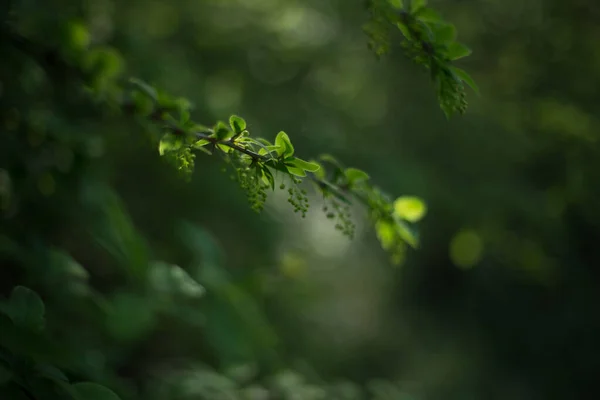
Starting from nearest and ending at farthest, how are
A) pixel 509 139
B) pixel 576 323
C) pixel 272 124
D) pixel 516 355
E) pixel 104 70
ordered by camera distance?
pixel 104 70 < pixel 272 124 < pixel 509 139 < pixel 576 323 < pixel 516 355

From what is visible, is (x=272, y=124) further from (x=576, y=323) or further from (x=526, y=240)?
(x=576, y=323)

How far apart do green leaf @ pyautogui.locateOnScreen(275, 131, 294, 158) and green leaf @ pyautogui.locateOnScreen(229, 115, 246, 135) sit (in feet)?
0.20

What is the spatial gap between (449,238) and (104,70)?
2.92m

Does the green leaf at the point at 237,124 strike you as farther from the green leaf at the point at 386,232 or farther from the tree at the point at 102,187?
the green leaf at the point at 386,232

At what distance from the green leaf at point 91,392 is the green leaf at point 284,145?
0.50 meters

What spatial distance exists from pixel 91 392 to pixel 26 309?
0.21m

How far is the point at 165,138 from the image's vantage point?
3.41 ft

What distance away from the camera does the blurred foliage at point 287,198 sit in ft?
4.50

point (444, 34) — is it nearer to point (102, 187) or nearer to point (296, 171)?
point (296, 171)

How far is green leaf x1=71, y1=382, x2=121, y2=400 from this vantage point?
A: 0.90 meters

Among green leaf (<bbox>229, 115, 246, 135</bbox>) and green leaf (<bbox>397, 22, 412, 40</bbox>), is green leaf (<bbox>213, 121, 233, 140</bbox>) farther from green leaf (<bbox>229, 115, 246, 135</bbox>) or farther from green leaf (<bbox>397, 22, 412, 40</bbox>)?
green leaf (<bbox>397, 22, 412, 40</bbox>)

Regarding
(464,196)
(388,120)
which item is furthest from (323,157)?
(388,120)

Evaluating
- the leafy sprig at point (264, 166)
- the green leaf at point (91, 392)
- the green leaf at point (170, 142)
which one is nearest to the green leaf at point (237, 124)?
the leafy sprig at point (264, 166)

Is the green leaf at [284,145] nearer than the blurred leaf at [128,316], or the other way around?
the green leaf at [284,145]
